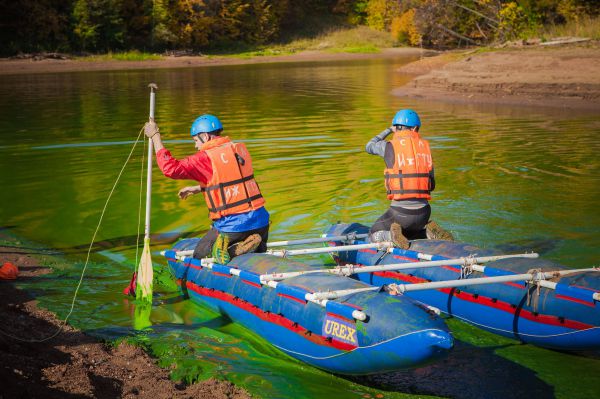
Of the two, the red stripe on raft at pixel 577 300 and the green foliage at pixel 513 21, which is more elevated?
the green foliage at pixel 513 21

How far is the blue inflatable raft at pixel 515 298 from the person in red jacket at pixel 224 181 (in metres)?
1.79

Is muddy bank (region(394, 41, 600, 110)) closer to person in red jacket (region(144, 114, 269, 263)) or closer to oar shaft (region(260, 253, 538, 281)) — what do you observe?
oar shaft (region(260, 253, 538, 281))

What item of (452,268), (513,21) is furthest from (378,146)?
(513,21)

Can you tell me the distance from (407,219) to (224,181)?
249 cm

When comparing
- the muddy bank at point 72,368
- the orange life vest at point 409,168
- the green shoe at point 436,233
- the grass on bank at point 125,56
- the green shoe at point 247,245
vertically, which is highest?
the grass on bank at point 125,56

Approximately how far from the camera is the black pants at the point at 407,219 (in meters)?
8.76

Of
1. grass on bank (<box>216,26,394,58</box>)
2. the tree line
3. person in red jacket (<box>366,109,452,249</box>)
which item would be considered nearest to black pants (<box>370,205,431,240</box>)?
person in red jacket (<box>366,109,452,249</box>)

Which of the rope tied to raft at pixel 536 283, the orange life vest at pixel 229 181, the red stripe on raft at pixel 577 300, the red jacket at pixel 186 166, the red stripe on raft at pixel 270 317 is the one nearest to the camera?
A: the red stripe on raft at pixel 270 317

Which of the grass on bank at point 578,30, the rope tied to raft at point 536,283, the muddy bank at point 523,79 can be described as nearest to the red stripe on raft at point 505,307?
the rope tied to raft at point 536,283

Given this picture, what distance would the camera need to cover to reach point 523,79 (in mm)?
26656

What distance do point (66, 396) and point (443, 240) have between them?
4.80 metres

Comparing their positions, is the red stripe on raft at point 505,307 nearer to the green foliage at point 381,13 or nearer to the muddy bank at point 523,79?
the muddy bank at point 523,79

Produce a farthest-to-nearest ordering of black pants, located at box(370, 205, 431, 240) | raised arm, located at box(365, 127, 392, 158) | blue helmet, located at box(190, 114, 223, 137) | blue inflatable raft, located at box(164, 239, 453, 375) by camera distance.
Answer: raised arm, located at box(365, 127, 392, 158) → black pants, located at box(370, 205, 431, 240) → blue helmet, located at box(190, 114, 223, 137) → blue inflatable raft, located at box(164, 239, 453, 375)

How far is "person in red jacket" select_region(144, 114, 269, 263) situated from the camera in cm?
752
